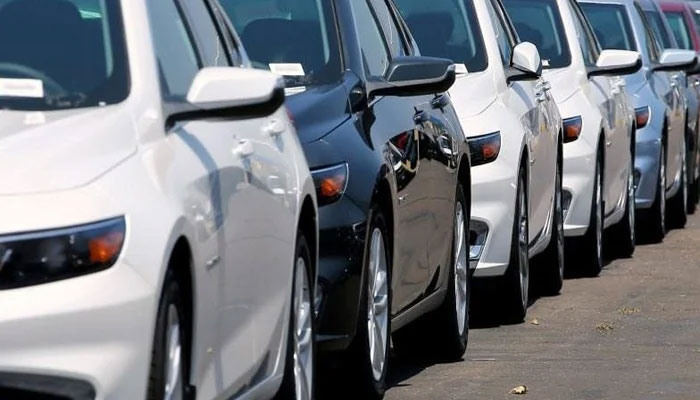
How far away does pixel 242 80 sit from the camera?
5.71 metres

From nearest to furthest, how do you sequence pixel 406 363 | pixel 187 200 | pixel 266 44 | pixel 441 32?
pixel 187 200, pixel 266 44, pixel 406 363, pixel 441 32

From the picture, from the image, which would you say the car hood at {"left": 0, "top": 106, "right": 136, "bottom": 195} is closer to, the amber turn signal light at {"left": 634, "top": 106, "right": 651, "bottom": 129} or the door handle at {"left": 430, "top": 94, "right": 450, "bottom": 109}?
the door handle at {"left": 430, "top": 94, "right": 450, "bottom": 109}

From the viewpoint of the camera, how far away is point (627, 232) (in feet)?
52.5

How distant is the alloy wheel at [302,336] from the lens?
22.9ft

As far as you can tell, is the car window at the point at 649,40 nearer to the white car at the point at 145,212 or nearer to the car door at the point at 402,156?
the car door at the point at 402,156

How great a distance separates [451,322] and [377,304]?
5.00ft

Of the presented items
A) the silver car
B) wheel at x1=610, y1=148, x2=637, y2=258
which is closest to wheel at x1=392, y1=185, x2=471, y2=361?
wheel at x1=610, y1=148, x2=637, y2=258

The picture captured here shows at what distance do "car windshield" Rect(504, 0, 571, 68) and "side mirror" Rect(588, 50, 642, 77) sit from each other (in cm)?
25

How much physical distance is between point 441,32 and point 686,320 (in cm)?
218

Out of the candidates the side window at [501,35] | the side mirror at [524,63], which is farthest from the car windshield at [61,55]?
the side window at [501,35]

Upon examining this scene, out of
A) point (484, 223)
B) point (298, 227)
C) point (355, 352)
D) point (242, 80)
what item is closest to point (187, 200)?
point (242, 80)

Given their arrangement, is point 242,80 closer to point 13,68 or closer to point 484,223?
point 13,68

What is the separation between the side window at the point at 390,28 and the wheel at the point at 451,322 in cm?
70

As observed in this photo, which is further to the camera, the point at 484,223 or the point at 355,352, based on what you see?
the point at 484,223
